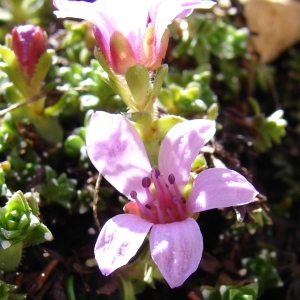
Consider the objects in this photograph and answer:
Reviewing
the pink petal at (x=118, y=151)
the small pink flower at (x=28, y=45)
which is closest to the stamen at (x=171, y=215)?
the pink petal at (x=118, y=151)

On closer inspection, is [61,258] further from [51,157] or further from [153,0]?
[153,0]

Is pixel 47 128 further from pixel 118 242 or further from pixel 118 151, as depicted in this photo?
pixel 118 242

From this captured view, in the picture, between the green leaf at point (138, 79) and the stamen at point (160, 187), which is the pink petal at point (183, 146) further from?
the green leaf at point (138, 79)

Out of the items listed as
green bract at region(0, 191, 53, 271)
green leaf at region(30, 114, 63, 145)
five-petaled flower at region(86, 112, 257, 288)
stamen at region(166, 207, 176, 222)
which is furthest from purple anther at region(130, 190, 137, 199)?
green leaf at region(30, 114, 63, 145)

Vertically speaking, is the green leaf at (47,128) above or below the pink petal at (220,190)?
below

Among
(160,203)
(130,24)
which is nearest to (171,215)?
(160,203)

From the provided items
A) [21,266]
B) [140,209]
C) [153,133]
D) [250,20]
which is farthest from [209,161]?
[250,20]

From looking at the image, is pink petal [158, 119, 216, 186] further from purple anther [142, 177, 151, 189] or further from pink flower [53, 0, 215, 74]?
pink flower [53, 0, 215, 74]
